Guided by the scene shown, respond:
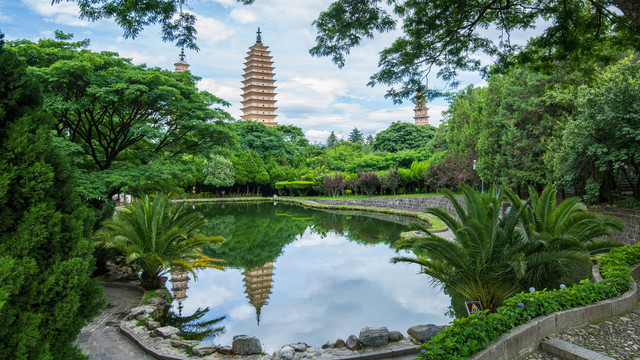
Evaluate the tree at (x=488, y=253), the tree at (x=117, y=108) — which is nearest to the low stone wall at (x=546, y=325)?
the tree at (x=488, y=253)

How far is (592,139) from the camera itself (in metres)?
9.69

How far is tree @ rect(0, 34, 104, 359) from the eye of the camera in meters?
2.12

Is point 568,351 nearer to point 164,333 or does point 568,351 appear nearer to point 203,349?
point 203,349

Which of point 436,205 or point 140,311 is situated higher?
point 436,205

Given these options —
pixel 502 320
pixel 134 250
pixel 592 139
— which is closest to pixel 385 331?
pixel 502 320

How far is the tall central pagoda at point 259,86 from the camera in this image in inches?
2167

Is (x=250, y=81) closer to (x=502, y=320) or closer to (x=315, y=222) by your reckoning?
(x=315, y=222)

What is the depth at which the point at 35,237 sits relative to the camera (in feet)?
7.47

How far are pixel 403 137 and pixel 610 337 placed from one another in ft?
133

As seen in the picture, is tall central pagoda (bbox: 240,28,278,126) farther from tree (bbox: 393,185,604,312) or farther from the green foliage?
tree (bbox: 393,185,604,312)

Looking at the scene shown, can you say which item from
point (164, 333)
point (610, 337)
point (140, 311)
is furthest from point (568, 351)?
point (140, 311)

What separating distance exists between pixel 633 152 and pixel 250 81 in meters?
51.9

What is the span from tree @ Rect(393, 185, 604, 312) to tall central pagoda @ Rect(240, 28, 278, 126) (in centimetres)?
5138

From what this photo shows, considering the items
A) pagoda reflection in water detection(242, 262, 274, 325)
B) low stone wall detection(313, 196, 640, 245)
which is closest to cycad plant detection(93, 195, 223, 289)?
pagoda reflection in water detection(242, 262, 274, 325)
